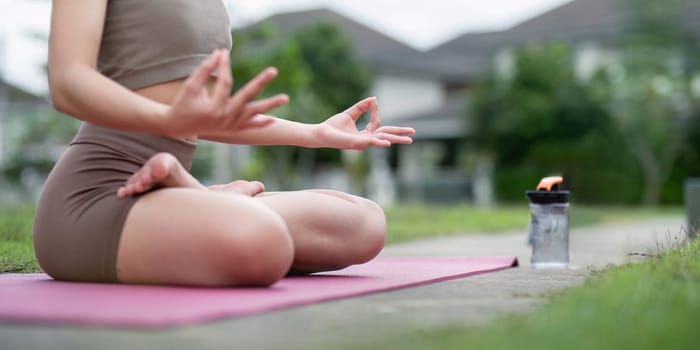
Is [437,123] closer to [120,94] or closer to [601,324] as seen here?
[120,94]

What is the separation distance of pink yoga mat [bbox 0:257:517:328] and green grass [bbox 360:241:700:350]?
53cm

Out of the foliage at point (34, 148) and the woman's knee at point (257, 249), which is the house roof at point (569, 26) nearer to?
the foliage at point (34, 148)

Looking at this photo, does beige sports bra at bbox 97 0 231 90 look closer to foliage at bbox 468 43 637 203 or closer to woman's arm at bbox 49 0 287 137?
woman's arm at bbox 49 0 287 137

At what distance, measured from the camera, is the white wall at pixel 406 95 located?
3684 centimetres

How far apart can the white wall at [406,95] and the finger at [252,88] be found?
33.9m

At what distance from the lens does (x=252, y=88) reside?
2.51 metres

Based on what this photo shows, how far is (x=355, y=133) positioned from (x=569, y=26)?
103 feet

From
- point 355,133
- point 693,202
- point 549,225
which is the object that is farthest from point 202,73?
point 693,202

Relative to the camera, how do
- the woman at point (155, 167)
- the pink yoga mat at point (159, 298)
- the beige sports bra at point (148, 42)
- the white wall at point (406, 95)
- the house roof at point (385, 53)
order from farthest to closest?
the white wall at point (406, 95) < the house roof at point (385, 53) < the beige sports bra at point (148, 42) < the woman at point (155, 167) < the pink yoga mat at point (159, 298)

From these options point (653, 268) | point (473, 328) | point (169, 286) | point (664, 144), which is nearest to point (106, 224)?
point (169, 286)

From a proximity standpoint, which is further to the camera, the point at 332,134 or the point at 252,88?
the point at 332,134

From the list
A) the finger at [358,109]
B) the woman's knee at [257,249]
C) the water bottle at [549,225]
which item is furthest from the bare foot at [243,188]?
the water bottle at [549,225]

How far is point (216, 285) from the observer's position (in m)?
2.91

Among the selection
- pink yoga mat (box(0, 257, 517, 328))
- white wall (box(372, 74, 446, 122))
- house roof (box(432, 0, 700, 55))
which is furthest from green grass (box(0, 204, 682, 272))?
white wall (box(372, 74, 446, 122))
